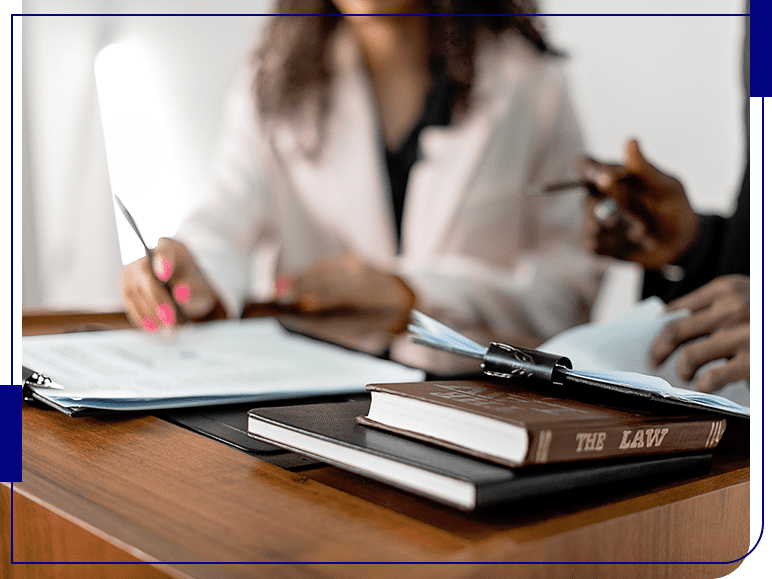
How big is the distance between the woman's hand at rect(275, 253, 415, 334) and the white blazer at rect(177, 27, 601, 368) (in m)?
0.03

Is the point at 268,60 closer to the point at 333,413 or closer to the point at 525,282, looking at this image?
the point at 525,282

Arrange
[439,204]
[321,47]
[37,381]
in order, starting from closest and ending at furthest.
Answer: [37,381] < [439,204] < [321,47]

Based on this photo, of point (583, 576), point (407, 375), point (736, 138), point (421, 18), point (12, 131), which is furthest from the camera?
point (421, 18)

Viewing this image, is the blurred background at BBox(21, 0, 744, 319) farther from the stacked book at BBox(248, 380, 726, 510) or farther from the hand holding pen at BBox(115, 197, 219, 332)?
the stacked book at BBox(248, 380, 726, 510)

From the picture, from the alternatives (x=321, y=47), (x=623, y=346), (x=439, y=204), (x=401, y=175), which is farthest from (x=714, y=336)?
(x=321, y=47)

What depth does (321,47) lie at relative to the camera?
128cm

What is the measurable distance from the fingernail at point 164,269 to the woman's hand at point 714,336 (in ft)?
1.49

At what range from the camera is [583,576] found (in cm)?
24

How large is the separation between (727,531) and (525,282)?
74cm

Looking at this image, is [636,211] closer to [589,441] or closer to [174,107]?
[589,441]

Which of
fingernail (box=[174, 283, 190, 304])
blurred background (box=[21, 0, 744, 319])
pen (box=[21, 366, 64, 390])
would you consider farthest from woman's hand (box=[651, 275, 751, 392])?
fingernail (box=[174, 283, 190, 304])

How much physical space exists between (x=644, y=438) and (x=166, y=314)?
487mm

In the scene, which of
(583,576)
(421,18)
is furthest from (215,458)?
(421,18)

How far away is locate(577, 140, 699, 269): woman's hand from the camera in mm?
527
